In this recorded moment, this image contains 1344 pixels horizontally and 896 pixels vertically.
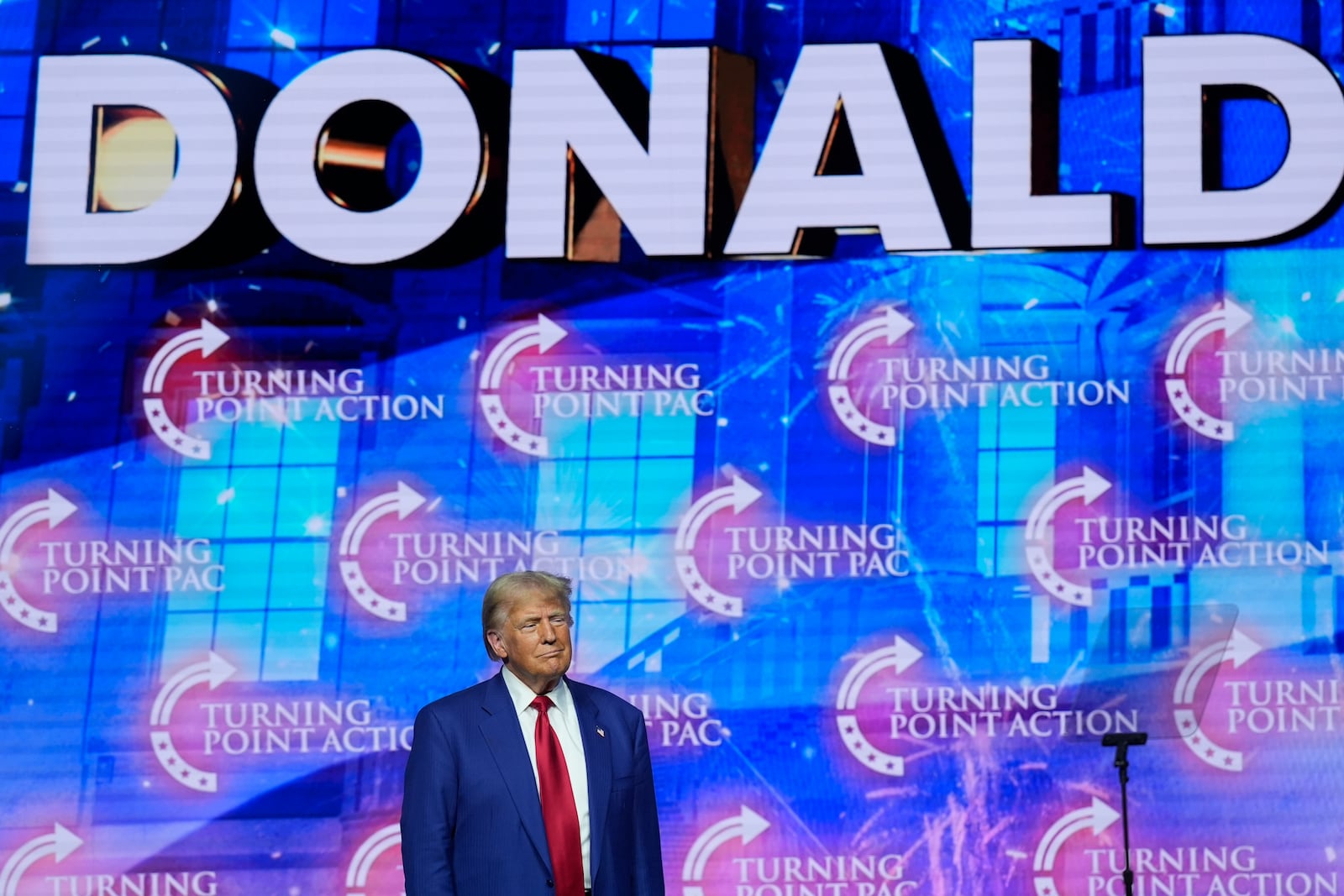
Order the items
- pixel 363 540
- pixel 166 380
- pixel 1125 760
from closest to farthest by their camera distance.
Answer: pixel 1125 760
pixel 363 540
pixel 166 380

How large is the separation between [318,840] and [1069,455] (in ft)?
7.82

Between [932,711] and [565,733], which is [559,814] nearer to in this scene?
[565,733]

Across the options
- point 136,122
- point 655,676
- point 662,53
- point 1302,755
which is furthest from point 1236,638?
point 136,122

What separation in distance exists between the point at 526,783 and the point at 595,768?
0.46 ft

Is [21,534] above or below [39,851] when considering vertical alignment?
above

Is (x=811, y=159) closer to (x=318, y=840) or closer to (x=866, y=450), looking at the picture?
(x=866, y=450)

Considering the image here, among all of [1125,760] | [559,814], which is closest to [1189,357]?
[1125,760]

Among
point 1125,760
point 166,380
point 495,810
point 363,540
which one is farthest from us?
point 166,380

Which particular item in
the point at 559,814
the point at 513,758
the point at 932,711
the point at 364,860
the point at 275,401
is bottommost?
the point at 559,814

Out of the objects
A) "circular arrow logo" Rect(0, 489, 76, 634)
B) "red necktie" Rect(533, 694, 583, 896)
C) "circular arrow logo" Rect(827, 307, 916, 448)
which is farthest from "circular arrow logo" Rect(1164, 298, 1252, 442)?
"circular arrow logo" Rect(0, 489, 76, 634)

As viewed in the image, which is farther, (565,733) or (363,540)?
(363,540)

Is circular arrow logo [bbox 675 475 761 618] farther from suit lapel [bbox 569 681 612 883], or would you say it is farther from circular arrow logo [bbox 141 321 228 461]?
suit lapel [bbox 569 681 612 883]

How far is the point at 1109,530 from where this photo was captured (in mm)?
5711

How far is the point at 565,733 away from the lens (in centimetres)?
404
